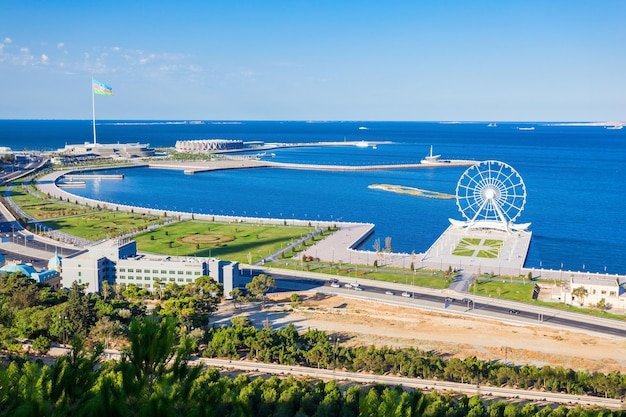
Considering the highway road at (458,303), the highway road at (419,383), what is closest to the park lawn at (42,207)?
the highway road at (458,303)

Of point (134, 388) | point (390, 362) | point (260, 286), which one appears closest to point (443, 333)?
point (390, 362)

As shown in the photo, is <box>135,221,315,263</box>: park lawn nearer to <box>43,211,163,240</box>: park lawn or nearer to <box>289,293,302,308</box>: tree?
<box>43,211,163,240</box>: park lawn

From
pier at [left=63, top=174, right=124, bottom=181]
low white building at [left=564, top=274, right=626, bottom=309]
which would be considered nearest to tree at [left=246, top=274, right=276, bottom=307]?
low white building at [left=564, top=274, right=626, bottom=309]

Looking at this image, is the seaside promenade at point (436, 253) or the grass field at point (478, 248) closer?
the seaside promenade at point (436, 253)

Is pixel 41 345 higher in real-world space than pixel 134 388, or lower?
lower

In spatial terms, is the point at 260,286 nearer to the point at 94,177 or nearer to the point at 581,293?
the point at 581,293

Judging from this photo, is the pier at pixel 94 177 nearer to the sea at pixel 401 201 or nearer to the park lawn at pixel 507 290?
the sea at pixel 401 201

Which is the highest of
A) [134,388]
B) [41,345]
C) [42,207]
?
[134,388]

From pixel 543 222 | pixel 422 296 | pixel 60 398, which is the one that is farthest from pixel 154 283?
pixel 543 222
